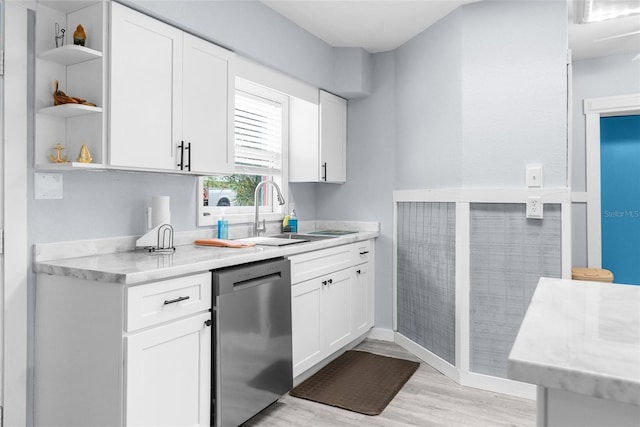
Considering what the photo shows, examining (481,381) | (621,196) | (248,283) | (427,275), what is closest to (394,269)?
(427,275)

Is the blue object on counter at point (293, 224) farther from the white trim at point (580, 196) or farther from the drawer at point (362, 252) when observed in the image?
the white trim at point (580, 196)

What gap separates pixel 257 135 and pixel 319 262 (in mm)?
1204

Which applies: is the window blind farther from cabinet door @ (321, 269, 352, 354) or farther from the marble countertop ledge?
cabinet door @ (321, 269, 352, 354)

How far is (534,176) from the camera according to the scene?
278 cm

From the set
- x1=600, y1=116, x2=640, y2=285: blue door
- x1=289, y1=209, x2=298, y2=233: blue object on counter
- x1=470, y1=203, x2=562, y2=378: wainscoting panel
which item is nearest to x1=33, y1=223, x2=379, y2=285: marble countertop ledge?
x1=289, y1=209, x2=298, y2=233: blue object on counter

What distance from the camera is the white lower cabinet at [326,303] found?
108 inches

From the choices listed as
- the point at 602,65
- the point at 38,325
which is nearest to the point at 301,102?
the point at 38,325

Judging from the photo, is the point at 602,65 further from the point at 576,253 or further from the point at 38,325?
the point at 38,325

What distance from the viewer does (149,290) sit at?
1759mm

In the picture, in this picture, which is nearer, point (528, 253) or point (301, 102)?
point (528, 253)

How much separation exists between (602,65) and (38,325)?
4767 millimetres

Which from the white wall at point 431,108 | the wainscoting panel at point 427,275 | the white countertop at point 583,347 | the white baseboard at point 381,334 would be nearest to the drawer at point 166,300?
the white countertop at point 583,347

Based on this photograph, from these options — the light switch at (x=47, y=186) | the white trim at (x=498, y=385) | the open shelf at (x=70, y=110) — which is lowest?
the white trim at (x=498, y=385)

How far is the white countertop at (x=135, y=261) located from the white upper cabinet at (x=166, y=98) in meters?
0.46
